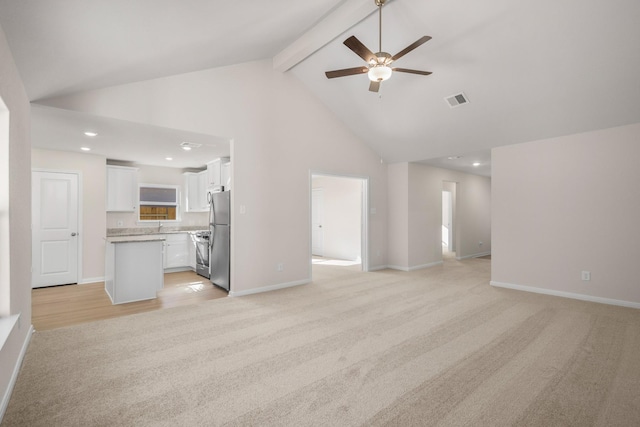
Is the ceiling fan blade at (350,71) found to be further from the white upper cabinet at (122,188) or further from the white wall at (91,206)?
the white upper cabinet at (122,188)

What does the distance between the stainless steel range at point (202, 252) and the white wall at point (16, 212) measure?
285 centimetres

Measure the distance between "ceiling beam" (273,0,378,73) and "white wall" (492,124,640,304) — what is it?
336 cm

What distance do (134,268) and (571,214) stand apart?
6.37 meters

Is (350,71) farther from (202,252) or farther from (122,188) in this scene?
(122,188)

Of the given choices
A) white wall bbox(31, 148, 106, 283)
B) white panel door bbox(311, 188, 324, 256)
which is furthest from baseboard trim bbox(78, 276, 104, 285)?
white panel door bbox(311, 188, 324, 256)

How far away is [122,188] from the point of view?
6297 millimetres

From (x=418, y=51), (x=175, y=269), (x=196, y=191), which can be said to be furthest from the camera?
(x=196, y=191)

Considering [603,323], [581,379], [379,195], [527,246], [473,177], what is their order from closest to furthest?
1. [581,379]
2. [603,323]
3. [527,246]
4. [379,195]
5. [473,177]

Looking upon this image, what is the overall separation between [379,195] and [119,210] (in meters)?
5.42

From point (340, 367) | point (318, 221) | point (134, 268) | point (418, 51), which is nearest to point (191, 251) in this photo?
point (134, 268)

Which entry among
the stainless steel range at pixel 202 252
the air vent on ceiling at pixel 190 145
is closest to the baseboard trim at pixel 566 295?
the stainless steel range at pixel 202 252

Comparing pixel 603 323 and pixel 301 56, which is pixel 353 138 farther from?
pixel 603 323

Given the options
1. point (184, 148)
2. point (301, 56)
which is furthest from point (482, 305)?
point (184, 148)

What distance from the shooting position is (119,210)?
20.6 ft
